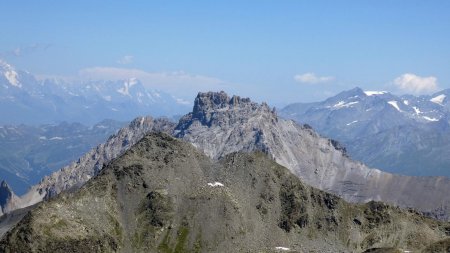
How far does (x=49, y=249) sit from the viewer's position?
196875 millimetres

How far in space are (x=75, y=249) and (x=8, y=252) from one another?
1882 cm

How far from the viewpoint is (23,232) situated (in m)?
200

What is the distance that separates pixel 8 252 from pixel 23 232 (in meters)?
7.49

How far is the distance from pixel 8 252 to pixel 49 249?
37.7ft

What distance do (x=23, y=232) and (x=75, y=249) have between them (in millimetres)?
16208

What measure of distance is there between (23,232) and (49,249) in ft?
32.7

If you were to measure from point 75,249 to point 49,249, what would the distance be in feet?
24.4

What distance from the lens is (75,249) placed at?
199250mm

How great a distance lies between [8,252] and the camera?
195 meters
